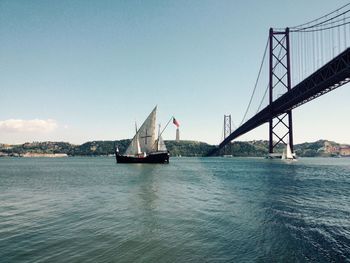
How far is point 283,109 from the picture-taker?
77.8 metres

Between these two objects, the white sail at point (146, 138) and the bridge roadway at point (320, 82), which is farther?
the white sail at point (146, 138)

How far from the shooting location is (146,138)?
75188 mm

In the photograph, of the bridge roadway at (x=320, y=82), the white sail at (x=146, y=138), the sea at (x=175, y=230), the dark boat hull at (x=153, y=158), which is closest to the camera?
the sea at (x=175, y=230)

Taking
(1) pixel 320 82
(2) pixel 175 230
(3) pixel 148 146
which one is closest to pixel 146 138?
(3) pixel 148 146

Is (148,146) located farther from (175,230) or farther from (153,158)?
(175,230)

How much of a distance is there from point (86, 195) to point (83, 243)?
525 inches

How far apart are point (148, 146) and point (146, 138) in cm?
276

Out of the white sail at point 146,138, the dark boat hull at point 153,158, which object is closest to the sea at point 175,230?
the white sail at point 146,138

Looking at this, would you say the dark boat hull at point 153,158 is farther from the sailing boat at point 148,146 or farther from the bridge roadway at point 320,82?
the bridge roadway at point 320,82

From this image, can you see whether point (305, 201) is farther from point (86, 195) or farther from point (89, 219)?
point (86, 195)

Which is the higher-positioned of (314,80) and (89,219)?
(314,80)

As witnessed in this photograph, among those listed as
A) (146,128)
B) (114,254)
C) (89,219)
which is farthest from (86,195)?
(146,128)

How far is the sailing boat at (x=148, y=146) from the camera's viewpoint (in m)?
72.6

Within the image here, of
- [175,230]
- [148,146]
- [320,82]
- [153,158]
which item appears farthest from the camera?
[153,158]
